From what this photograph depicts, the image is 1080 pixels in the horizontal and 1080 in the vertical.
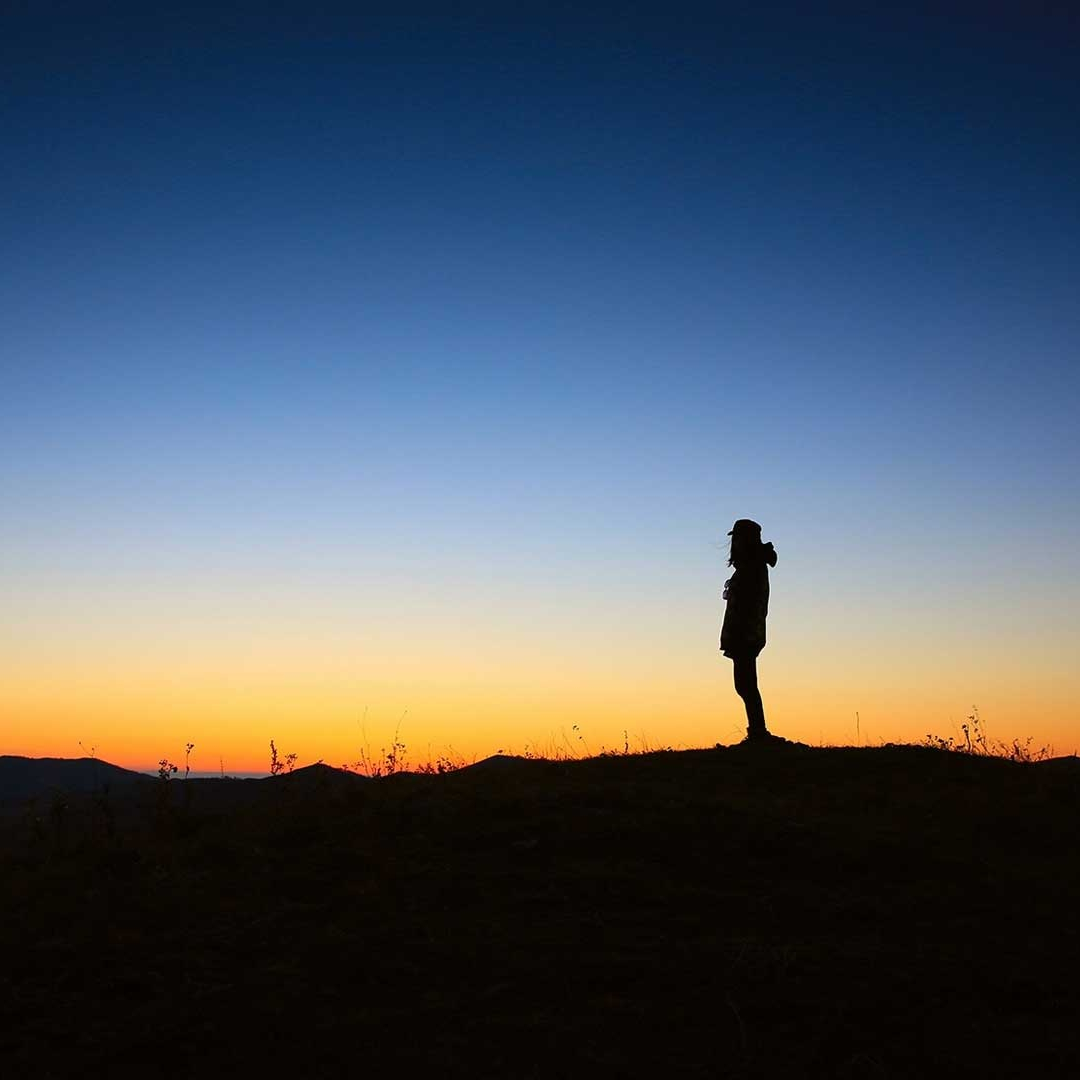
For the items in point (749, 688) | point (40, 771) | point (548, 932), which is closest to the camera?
point (548, 932)

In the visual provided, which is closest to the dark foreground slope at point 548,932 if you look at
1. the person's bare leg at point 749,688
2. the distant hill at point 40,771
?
the person's bare leg at point 749,688

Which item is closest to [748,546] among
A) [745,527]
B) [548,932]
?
[745,527]

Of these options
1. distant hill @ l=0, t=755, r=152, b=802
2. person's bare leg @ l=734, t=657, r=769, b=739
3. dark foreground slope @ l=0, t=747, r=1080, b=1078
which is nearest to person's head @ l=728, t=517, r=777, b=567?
person's bare leg @ l=734, t=657, r=769, b=739

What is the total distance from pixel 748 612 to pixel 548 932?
29.2 feet

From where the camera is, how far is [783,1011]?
17.9ft

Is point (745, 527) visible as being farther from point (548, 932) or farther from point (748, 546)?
point (548, 932)

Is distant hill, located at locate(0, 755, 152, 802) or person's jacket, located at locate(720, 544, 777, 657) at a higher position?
person's jacket, located at locate(720, 544, 777, 657)

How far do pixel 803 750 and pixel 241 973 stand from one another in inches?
360

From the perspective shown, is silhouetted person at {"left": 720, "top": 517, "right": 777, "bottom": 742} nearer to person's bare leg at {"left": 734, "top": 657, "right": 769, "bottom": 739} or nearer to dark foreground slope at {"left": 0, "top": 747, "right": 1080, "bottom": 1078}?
person's bare leg at {"left": 734, "top": 657, "right": 769, "bottom": 739}

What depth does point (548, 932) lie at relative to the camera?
22.2 ft

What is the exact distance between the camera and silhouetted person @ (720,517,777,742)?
48.9 feet

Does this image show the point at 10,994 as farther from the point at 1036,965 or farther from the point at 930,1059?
the point at 1036,965

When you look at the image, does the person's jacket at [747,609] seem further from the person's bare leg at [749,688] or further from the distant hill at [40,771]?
the distant hill at [40,771]

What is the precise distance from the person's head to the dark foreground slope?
4.61 m
